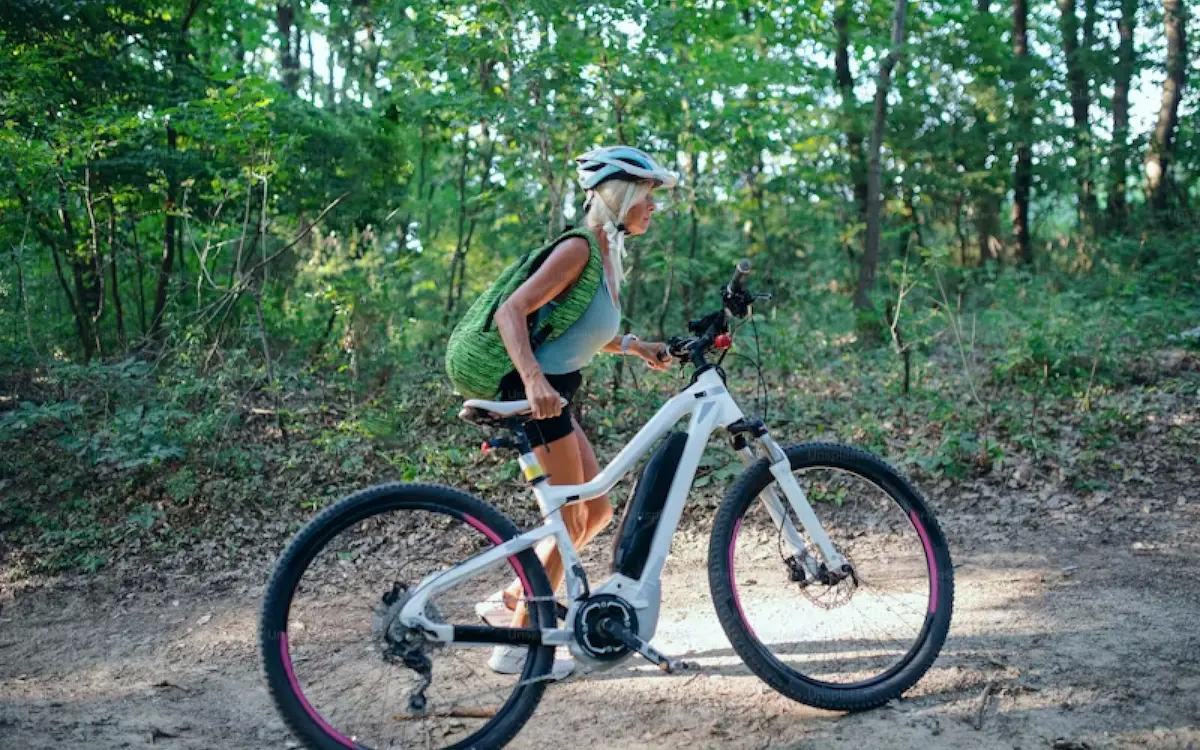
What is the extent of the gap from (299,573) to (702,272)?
660 cm

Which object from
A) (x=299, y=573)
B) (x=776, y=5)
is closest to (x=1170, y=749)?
(x=299, y=573)

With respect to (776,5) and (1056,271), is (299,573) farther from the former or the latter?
(1056,271)

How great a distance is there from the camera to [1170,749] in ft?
9.01

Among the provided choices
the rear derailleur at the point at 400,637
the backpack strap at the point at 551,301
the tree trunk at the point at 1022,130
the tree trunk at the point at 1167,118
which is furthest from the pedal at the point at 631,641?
the tree trunk at the point at 1022,130

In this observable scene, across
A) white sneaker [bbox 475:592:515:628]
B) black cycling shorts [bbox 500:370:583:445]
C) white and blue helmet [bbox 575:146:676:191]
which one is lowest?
white sneaker [bbox 475:592:515:628]

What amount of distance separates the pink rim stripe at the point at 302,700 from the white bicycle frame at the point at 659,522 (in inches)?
13.2

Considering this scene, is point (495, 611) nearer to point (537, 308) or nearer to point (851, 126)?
point (537, 308)

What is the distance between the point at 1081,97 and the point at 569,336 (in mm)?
14935

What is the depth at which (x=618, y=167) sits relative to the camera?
314 cm

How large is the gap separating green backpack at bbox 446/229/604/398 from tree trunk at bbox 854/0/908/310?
8.45 m

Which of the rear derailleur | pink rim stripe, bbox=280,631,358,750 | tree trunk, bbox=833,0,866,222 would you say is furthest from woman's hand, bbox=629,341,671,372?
tree trunk, bbox=833,0,866,222

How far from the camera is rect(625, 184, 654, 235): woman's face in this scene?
324cm

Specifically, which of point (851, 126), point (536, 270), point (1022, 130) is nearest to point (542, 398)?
point (536, 270)

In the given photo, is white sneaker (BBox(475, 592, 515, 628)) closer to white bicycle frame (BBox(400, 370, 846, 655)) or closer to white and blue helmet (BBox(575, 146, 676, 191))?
white bicycle frame (BBox(400, 370, 846, 655))
